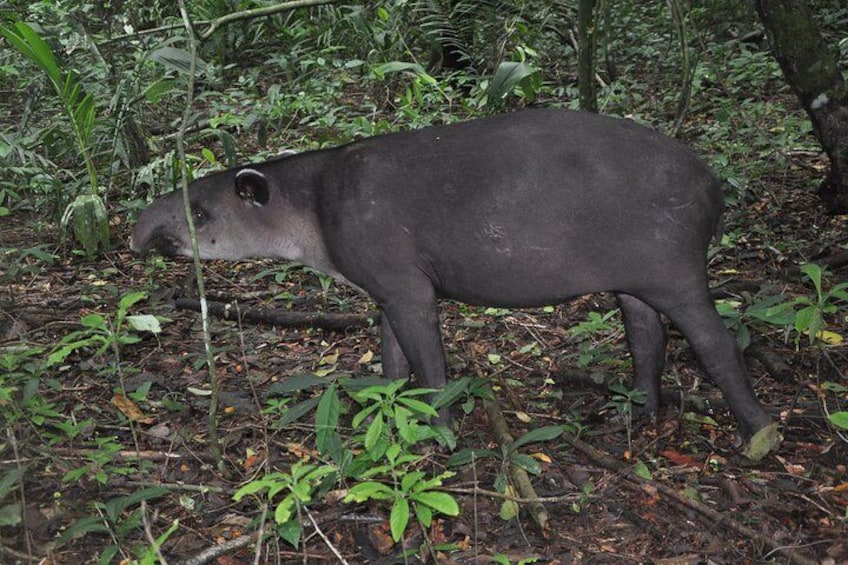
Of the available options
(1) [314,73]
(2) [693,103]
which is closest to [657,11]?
(2) [693,103]

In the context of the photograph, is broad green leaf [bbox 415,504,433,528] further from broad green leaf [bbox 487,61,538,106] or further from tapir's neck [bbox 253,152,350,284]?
broad green leaf [bbox 487,61,538,106]

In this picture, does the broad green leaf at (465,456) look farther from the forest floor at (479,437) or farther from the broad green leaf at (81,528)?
the broad green leaf at (81,528)

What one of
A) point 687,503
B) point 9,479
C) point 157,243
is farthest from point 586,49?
point 9,479

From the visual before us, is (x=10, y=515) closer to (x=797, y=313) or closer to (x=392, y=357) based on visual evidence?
(x=392, y=357)

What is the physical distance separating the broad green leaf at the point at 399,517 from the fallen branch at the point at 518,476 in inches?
37.6

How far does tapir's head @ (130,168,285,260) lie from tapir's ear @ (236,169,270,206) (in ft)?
0.21

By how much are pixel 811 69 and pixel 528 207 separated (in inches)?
149

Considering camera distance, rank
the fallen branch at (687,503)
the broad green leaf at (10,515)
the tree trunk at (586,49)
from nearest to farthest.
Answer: the broad green leaf at (10,515)
the fallen branch at (687,503)
the tree trunk at (586,49)

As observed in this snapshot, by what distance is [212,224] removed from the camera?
6129 mm

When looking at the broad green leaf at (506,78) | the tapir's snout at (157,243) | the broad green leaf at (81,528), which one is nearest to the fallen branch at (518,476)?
the broad green leaf at (81,528)

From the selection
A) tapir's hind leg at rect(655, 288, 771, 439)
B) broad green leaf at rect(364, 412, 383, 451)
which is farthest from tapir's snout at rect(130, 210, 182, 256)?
tapir's hind leg at rect(655, 288, 771, 439)

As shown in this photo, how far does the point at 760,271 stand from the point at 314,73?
700 cm

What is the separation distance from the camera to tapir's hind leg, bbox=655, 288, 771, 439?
5.26 meters

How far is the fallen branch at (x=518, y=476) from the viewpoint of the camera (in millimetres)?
4711
